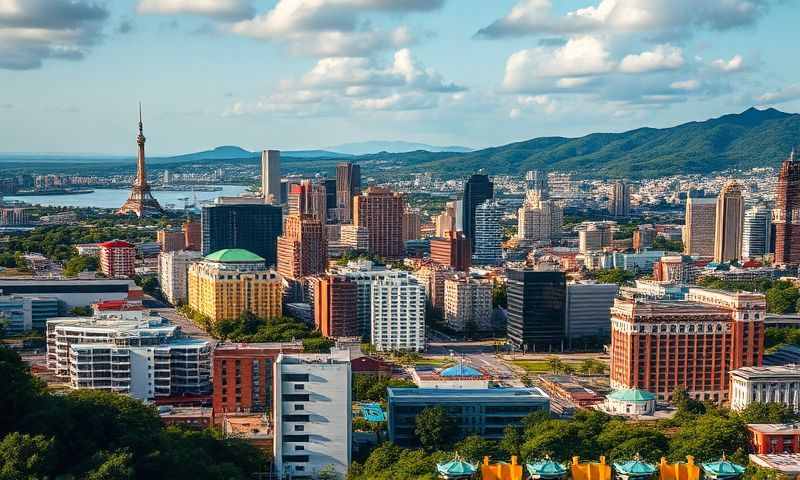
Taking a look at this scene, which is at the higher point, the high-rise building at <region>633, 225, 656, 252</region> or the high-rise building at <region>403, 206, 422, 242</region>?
the high-rise building at <region>403, 206, 422, 242</region>

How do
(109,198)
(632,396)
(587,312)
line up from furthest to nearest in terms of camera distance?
(109,198) < (587,312) < (632,396)

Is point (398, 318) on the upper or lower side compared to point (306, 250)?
lower

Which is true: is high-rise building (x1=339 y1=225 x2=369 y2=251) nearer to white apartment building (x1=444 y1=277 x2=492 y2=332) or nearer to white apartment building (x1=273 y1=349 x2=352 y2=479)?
white apartment building (x1=444 y1=277 x2=492 y2=332)

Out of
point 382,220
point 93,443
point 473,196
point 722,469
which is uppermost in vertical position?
point 473,196

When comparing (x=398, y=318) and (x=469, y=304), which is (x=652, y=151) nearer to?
(x=469, y=304)

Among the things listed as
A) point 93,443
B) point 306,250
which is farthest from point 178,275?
point 93,443

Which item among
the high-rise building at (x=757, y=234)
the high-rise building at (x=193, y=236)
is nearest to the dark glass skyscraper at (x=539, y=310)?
the high-rise building at (x=193, y=236)

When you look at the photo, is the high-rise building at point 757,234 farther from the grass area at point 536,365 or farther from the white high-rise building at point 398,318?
the white high-rise building at point 398,318

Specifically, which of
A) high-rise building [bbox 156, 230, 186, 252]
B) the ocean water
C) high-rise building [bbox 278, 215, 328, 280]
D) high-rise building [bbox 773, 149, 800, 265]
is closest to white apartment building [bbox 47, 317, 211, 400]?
high-rise building [bbox 278, 215, 328, 280]
